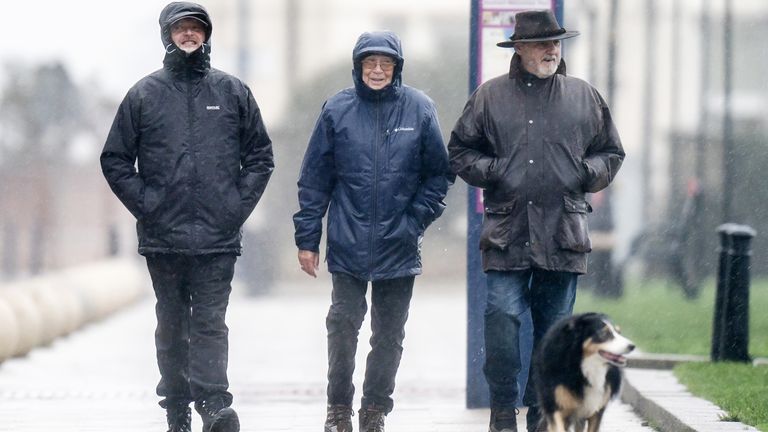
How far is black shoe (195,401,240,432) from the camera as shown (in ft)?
24.2

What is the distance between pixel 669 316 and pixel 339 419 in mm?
10896

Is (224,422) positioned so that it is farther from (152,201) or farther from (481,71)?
(481,71)

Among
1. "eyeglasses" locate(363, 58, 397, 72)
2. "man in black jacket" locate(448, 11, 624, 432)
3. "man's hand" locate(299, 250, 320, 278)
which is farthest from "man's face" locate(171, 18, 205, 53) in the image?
"man in black jacket" locate(448, 11, 624, 432)

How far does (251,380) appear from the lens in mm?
12086

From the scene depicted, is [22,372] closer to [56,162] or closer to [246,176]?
[246,176]

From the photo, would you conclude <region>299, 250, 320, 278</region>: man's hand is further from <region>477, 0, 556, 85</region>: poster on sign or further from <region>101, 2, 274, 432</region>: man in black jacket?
<region>477, 0, 556, 85</region>: poster on sign

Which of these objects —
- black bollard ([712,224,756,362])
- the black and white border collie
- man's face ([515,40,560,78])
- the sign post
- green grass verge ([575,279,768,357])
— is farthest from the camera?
green grass verge ([575,279,768,357])

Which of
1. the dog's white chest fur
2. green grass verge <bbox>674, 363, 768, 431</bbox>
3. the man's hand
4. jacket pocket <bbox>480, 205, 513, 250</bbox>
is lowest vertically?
green grass verge <bbox>674, 363, 768, 431</bbox>

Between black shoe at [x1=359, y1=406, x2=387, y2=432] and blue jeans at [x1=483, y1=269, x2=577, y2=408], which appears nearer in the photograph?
blue jeans at [x1=483, y1=269, x2=577, y2=408]

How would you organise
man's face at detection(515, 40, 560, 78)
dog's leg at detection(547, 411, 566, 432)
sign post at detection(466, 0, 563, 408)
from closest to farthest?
dog's leg at detection(547, 411, 566, 432)
man's face at detection(515, 40, 560, 78)
sign post at detection(466, 0, 563, 408)

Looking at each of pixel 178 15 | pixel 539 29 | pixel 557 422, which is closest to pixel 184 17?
pixel 178 15

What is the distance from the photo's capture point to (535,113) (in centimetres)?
736

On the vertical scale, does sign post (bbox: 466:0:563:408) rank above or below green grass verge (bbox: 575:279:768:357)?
above

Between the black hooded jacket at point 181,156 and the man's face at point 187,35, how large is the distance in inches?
1.1
